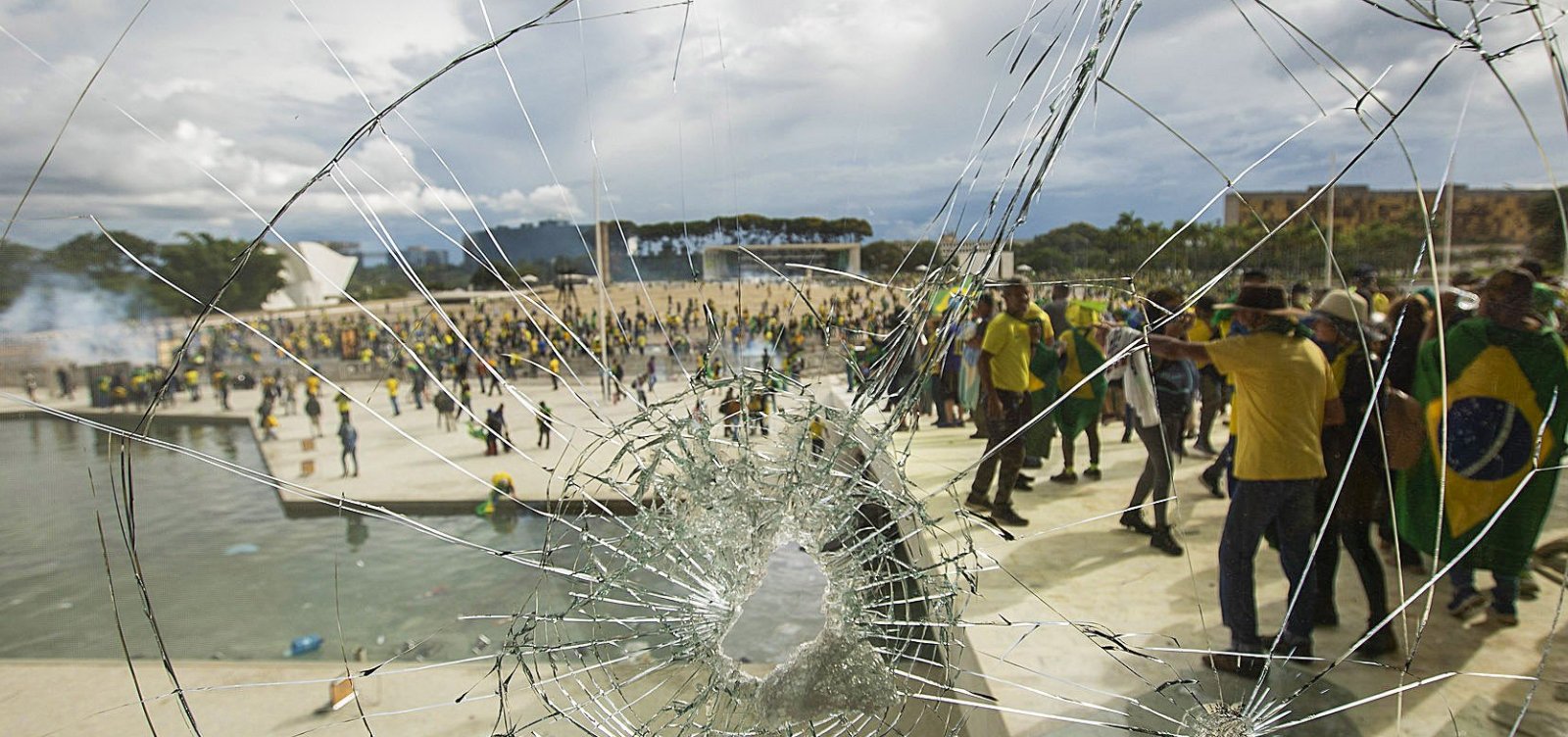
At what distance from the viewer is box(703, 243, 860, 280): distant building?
2.27 meters

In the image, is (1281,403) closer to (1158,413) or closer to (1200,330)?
(1158,413)

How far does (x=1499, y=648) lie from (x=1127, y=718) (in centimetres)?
147

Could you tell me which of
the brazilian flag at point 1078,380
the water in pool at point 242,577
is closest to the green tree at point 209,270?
the water in pool at point 242,577

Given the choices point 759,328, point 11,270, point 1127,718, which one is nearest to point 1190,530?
point 1127,718

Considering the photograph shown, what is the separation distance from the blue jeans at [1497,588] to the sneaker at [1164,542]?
1.00m

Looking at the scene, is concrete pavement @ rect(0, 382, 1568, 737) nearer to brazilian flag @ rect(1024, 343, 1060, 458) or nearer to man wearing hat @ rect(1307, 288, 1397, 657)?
man wearing hat @ rect(1307, 288, 1397, 657)

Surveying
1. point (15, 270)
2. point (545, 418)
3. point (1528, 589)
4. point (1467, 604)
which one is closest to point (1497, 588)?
point (1467, 604)

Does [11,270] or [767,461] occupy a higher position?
[11,270]

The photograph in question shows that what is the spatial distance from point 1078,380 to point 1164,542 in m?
1.19

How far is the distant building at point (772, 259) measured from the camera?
227 centimetres

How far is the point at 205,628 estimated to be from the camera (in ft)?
21.8

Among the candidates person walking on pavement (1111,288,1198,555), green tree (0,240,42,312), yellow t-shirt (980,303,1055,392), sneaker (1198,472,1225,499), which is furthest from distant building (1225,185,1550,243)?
green tree (0,240,42,312)

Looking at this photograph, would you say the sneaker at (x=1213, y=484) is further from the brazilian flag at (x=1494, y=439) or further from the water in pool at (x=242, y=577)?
the water in pool at (x=242, y=577)

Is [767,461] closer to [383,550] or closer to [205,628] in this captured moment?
[205,628]
